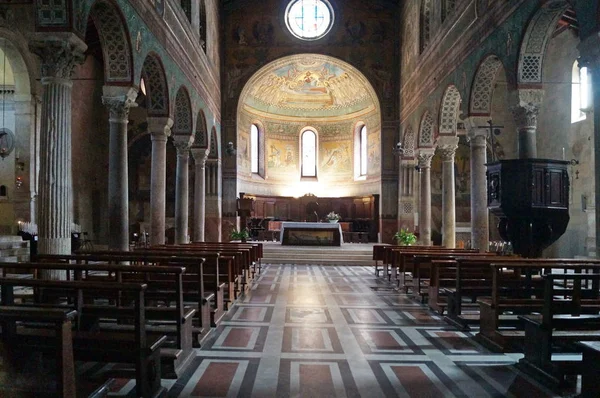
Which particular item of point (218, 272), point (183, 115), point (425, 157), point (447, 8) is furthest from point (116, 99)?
point (425, 157)

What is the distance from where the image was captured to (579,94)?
67.5 ft

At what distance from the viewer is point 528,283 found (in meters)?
7.49

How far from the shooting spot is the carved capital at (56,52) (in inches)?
349

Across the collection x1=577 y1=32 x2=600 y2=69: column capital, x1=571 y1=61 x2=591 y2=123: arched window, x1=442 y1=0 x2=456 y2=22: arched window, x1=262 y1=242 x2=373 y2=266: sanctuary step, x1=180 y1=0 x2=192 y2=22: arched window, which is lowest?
x1=262 y1=242 x2=373 y2=266: sanctuary step

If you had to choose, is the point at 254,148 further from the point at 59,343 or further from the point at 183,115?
the point at 59,343

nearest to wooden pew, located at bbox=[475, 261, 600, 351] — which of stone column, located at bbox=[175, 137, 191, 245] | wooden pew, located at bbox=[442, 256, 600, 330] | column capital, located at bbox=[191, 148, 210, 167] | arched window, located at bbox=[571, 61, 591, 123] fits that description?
wooden pew, located at bbox=[442, 256, 600, 330]

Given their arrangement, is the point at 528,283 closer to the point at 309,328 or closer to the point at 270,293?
the point at 309,328

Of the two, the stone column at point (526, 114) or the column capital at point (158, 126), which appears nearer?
the stone column at point (526, 114)

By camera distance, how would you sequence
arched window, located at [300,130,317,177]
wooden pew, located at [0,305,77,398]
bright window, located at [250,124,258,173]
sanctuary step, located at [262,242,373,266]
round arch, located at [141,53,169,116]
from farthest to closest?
arched window, located at [300,130,317,177], bright window, located at [250,124,258,173], sanctuary step, located at [262,242,373,266], round arch, located at [141,53,169,116], wooden pew, located at [0,305,77,398]

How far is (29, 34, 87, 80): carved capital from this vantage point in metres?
8.86

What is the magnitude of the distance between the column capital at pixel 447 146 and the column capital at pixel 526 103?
21.1 ft

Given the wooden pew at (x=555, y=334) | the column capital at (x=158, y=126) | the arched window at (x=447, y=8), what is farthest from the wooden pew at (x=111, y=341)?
the arched window at (x=447, y=8)

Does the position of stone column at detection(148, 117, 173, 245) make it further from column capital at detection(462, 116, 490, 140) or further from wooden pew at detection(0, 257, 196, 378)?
column capital at detection(462, 116, 490, 140)

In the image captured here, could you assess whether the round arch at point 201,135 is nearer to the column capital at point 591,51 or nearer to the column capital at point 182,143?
the column capital at point 182,143
